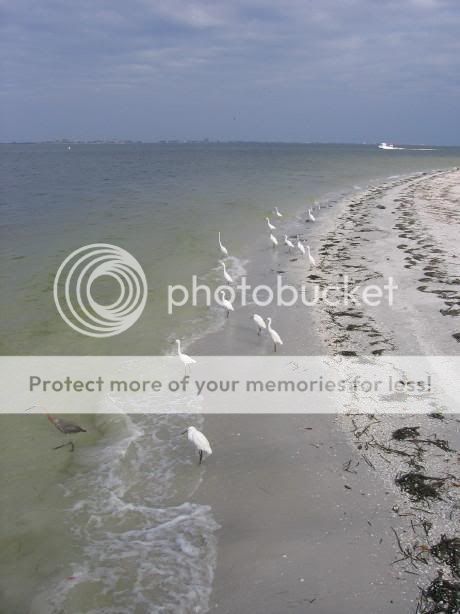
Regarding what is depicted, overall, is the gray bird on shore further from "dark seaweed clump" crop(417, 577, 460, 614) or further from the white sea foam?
"dark seaweed clump" crop(417, 577, 460, 614)

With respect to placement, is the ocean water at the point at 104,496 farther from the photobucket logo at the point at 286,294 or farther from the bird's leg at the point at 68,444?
the photobucket logo at the point at 286,294

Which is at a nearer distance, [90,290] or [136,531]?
[136,531]

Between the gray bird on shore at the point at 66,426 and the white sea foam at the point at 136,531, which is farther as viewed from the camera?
the gray bird on shore at the point at 66,426

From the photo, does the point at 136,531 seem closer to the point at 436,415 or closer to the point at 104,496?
the point at 104,496

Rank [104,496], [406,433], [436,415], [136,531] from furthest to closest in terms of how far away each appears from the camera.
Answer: [436,415] → [406,433] → [104,496] → [136,531]

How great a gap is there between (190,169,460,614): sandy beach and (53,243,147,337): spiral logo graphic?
3045 millimetres

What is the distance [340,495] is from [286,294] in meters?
8.12

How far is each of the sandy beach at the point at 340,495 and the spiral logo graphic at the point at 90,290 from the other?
304cm

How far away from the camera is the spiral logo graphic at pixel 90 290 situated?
40.2ft

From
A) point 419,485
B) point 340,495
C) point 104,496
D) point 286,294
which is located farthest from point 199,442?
point 286,294
